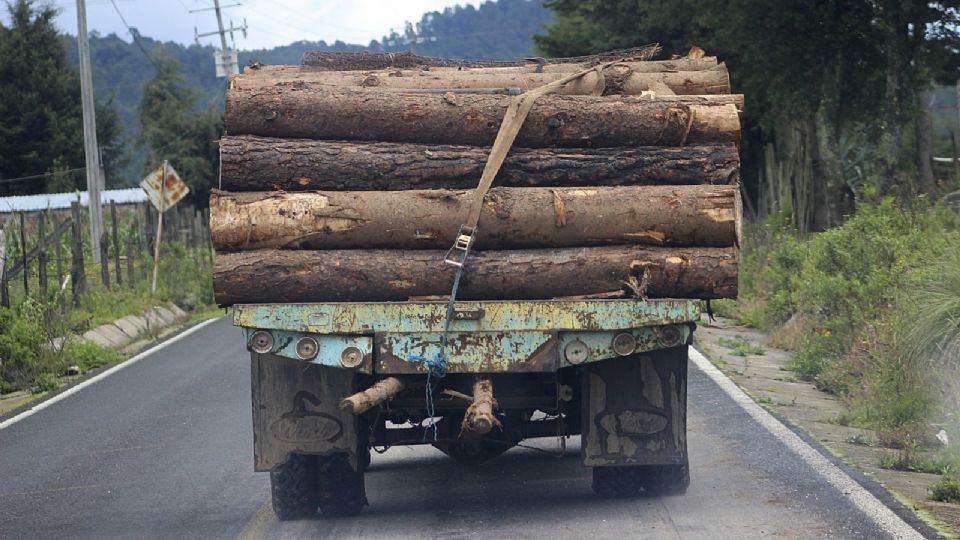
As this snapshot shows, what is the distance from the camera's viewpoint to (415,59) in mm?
9688

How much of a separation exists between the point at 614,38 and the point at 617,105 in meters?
26.0

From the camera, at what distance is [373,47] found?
130500mm

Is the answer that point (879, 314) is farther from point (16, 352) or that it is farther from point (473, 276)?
point (16, 352)

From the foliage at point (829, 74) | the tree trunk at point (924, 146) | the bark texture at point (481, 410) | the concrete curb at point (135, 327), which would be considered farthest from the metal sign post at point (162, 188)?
the bark texture at point (481, 410)

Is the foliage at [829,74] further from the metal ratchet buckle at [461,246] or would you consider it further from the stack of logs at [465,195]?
the metal ratchet buckle at [461,246]

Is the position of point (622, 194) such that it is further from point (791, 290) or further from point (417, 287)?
point (791, 290)

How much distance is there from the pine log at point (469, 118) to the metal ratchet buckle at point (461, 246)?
2.21 ft

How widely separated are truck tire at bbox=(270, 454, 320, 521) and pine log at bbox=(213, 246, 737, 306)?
1058mm

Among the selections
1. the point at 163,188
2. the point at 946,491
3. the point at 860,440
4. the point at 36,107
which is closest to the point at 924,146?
the point at 163,188

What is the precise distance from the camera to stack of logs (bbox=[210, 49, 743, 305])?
24.6 feet

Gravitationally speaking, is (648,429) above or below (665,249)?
below

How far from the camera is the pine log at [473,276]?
7.47m

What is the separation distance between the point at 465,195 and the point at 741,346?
8.32 metres

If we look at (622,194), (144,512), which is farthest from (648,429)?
(144,512)
